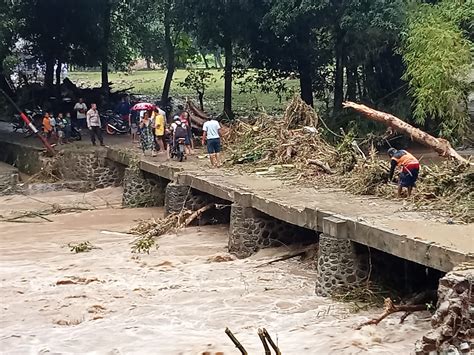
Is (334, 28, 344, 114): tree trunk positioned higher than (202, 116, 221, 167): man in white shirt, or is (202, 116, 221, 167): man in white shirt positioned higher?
(334, 28, 344, 114): tree trunk

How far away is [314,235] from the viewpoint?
1636cm

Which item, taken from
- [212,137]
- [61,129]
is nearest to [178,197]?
[212,137]

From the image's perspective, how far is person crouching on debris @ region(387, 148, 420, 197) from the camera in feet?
45.6

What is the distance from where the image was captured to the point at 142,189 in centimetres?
2177

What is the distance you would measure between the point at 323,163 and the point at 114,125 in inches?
455

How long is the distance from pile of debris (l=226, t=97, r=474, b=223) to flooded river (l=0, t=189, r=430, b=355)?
1956 mm

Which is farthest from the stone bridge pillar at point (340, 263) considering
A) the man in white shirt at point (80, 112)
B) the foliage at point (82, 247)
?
the man in white shirt at point (80, 112)

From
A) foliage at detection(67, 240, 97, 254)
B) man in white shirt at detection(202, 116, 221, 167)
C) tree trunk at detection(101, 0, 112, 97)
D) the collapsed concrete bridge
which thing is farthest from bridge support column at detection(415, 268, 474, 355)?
tree trunk at detection(101, 0, 112, 97)

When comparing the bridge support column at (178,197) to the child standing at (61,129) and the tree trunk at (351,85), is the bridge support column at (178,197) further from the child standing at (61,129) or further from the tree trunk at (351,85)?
the tree trunk at (351,85)

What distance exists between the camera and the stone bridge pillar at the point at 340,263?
41.5 feet

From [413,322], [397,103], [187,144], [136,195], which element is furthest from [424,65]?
[413,322]

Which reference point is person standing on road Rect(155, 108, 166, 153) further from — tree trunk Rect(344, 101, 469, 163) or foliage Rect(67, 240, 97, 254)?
tree trunk Rect(344, 101, 469, 163)

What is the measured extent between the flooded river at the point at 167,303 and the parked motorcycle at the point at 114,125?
29.8 feet

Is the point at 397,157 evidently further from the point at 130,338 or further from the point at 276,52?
the point at 276,52
